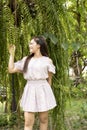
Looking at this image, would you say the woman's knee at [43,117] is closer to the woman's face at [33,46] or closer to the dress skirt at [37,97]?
the dress skirt at [37,97]

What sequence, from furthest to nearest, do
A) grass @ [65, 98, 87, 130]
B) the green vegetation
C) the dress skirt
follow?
grass @ [65, 98, 87, 130], the dress skirt, the green vegetation

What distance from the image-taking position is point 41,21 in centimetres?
227

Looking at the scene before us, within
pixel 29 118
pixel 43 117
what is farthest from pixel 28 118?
pixel 43 117

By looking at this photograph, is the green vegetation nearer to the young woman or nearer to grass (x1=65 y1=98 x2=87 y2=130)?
the young woman

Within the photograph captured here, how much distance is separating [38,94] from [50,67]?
0.75 ft

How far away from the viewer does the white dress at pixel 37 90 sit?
7.84 ft

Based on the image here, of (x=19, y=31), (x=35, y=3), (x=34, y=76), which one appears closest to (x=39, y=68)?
(x=34, y=76)

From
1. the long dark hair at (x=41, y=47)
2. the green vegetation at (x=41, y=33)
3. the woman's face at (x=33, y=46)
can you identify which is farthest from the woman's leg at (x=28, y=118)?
the woman's face at (x=33, y=46)

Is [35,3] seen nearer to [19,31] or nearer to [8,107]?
[19,31]

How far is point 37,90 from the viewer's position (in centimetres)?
244

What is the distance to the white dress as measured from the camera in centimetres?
239

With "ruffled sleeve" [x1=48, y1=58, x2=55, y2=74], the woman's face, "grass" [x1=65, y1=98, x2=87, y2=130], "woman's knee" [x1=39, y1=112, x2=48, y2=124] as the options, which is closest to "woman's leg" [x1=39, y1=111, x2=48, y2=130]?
"woman's knee" [x1=39, y1=112, x2=48, y2=124]

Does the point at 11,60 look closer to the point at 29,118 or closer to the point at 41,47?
the point at 41,47

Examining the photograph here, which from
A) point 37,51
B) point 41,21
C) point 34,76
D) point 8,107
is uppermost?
point 41,21
